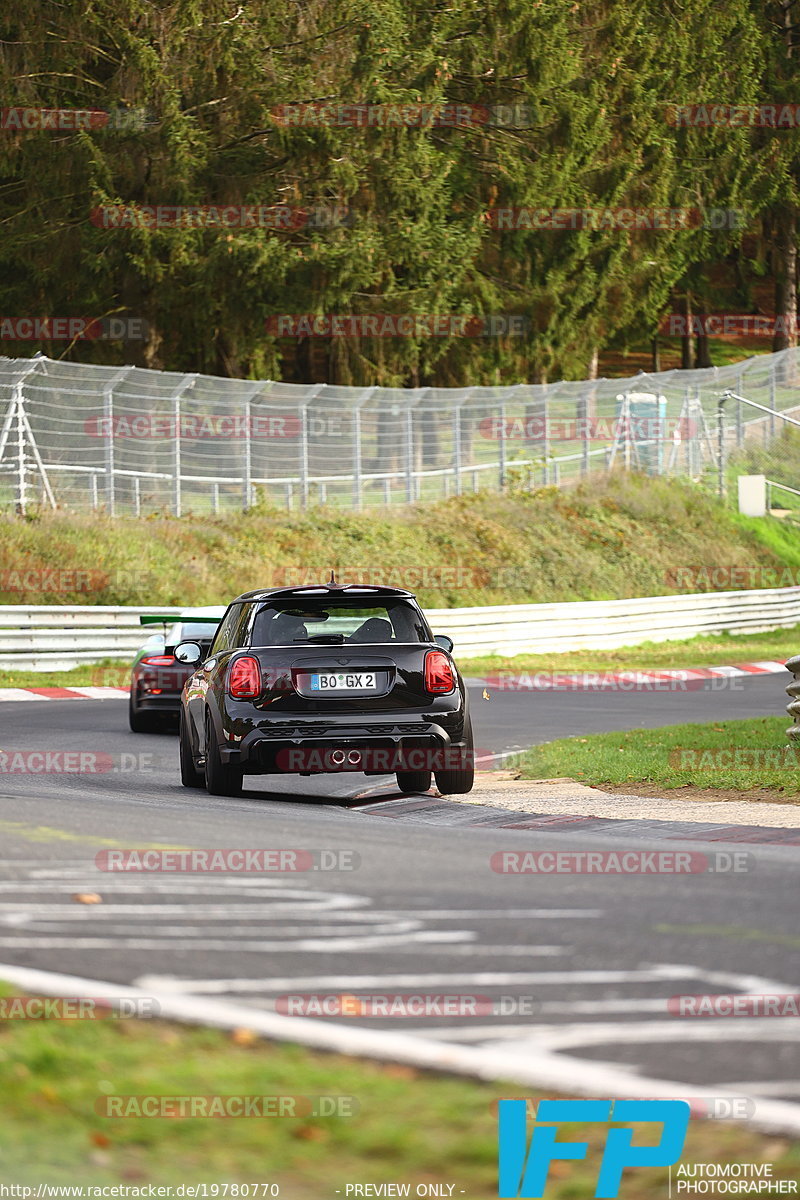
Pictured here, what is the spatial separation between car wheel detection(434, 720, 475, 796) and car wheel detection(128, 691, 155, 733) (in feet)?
19.5

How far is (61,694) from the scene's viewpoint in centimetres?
2319

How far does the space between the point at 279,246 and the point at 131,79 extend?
4130mm

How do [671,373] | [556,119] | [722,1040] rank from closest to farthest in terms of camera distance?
[722,1040], [671,373], [556,119]

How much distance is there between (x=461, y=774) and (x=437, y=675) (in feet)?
2.66

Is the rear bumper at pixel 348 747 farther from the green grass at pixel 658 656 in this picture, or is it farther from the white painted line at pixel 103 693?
the green grass at pixel 658 656

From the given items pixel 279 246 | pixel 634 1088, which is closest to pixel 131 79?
pixel 279 246

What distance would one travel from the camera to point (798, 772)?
1333 centimetres

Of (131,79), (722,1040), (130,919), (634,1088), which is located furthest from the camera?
(131,79)

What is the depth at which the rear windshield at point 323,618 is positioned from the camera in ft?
41.5

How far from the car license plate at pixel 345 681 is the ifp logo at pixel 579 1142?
26.2 feet

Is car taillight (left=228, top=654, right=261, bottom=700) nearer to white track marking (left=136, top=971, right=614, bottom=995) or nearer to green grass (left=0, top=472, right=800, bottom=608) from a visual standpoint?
white track marking (left=136, top=971, right=614, bottom=995)

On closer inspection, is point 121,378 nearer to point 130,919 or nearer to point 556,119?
point 556,119

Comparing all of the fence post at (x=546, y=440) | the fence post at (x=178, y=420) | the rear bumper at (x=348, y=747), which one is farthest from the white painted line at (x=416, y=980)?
the fence post at (x=546, y=440)

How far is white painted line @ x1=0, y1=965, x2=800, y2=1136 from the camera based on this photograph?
457cm
